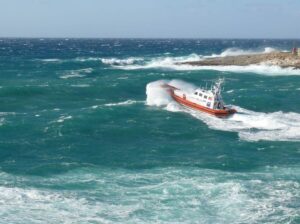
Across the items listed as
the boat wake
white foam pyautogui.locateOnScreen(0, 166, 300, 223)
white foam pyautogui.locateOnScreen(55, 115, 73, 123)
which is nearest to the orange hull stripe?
Result: the boat wake

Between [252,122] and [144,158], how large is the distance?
1596 cm

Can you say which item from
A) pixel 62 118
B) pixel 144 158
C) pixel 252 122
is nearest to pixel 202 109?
pixel 252 122

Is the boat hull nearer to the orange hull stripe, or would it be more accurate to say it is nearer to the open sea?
the orange hull stripe

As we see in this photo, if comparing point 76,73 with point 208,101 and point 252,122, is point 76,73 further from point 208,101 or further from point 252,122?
point 252,122

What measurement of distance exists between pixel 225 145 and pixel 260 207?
13.6 metres

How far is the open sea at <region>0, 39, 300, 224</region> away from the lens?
26781 mm

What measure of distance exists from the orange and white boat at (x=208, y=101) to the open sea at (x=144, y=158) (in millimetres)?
818

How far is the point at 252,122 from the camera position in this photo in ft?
161

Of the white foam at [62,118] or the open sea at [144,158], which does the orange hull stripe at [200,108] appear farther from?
the white foam at [62,118]

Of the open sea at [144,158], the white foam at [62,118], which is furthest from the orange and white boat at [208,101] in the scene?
the white foam at [62,118]

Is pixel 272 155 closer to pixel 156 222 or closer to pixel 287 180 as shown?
pixel 287 180

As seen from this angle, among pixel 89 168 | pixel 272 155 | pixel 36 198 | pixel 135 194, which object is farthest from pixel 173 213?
pixel 272 155

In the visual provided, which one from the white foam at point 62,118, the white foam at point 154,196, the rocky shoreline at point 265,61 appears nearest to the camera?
the white foam at point 154,196

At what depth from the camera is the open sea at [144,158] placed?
26.8m
